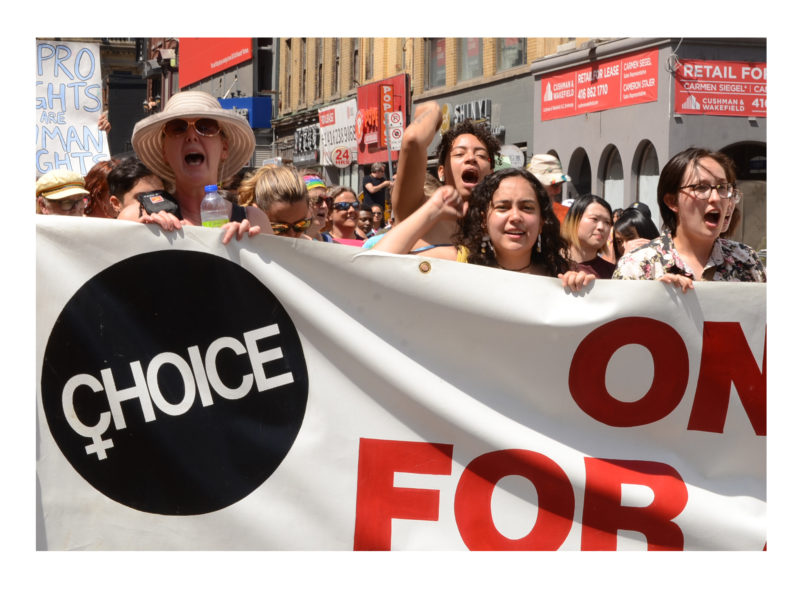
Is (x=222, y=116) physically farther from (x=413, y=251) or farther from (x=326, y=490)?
(x=326, y=490)

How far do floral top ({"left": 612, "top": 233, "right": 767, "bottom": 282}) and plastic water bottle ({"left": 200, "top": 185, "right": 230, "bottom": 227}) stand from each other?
59.4 inches

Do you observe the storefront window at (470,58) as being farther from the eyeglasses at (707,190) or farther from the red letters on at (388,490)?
the red letters on at (388,490)

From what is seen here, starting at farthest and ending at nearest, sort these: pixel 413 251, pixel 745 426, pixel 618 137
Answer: pixel 618 137, pixel 413 251, pixel 745 426

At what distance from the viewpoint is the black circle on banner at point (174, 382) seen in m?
3.64

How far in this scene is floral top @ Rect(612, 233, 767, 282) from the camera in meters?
4.06

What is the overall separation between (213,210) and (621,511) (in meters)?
1.82

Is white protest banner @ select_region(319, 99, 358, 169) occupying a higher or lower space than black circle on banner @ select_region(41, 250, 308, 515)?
higher

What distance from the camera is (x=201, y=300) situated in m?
3.72

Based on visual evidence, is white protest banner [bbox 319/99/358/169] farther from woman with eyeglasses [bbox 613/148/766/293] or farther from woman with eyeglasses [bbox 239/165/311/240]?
woman with eyeglasses [bbox 613/148/766/293]

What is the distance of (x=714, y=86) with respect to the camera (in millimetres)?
15977

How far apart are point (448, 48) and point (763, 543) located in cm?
2161

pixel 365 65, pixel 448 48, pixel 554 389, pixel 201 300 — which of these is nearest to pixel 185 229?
pixel 201 300

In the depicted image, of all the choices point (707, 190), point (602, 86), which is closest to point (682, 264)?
point (707, 190)

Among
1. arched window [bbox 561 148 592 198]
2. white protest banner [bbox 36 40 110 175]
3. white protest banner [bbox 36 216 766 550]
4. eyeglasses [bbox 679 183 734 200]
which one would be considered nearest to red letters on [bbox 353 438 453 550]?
white protest banner [bbox 36 216 766 550]
